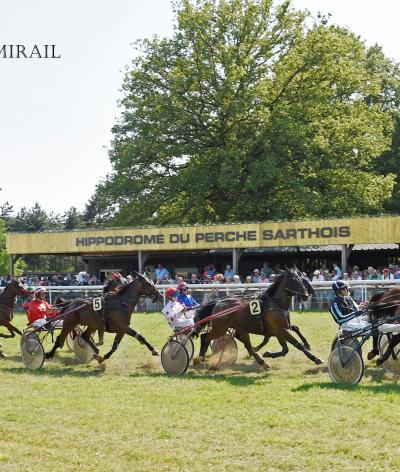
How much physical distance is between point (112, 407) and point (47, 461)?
8.40 ft

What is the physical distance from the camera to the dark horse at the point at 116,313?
13781 mm

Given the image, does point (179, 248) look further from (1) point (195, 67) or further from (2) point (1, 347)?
(2) point (1, 347)

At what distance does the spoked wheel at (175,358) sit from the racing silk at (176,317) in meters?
0.87

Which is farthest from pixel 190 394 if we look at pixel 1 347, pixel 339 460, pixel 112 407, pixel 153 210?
pixel 153 210

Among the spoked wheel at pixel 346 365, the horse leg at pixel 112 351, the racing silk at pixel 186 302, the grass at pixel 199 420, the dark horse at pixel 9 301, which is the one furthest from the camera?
the dark horse at pixel 9 301

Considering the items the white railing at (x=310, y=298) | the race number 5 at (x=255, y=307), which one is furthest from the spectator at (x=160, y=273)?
the race number 5 at (x=255, y=307)

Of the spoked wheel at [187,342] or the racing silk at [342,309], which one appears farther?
the spoked wheel at [187,342]

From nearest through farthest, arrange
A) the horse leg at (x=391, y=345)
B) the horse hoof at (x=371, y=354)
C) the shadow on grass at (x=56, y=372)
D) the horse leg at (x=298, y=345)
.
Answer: the horse leg at (x=391, y=345) < the horse leg at (x=298, y=345) < the horse hoof at (x=371, y=354) < the shadow on grass at (x=56, y=372)

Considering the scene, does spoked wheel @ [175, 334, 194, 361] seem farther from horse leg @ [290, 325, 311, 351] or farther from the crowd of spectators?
the crowd of spectators

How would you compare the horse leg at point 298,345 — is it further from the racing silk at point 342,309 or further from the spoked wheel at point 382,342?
the spoked wheel at point 382,342

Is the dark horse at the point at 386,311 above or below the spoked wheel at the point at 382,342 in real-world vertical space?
above

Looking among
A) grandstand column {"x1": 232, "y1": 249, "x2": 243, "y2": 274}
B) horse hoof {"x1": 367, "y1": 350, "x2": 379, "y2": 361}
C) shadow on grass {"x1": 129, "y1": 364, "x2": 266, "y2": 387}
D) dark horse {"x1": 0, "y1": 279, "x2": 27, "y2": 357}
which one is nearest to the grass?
shadow on grass {"x1": 129, "y1": 364, "x2": 266, "y2": 387}

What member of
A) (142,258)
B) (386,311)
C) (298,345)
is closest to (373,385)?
(386,311)

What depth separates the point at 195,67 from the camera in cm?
3478
